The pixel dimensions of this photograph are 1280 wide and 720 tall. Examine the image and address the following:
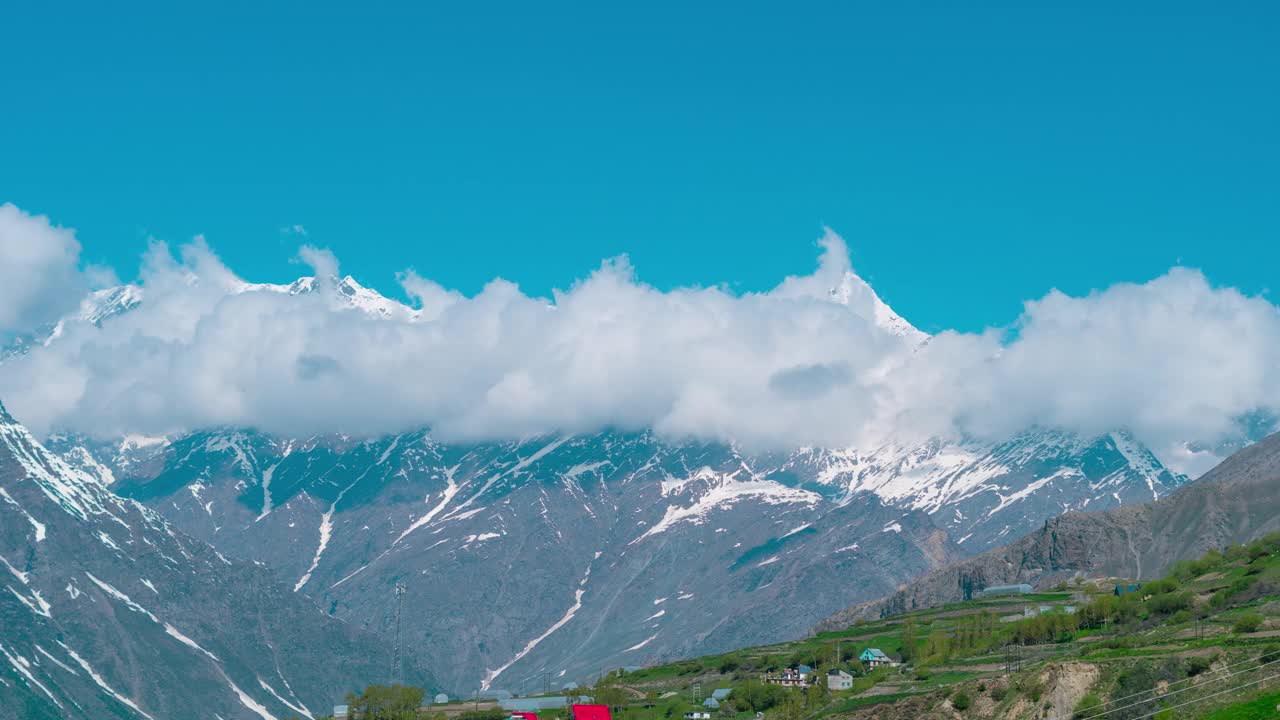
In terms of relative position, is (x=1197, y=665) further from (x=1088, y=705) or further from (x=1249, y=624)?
(x=1249, y=624)

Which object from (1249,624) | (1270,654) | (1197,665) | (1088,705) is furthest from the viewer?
(1249,624)

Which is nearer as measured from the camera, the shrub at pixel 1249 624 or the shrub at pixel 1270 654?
the shrub at pixel 1270 654

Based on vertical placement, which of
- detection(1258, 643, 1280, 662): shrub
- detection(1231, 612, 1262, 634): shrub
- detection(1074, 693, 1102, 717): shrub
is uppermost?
detection(1231, 612, 1262, 634): shrub

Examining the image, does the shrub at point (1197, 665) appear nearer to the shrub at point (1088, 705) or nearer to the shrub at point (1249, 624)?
the shrub at point (1088, 705)

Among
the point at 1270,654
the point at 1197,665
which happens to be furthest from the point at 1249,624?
the point at 1270,654

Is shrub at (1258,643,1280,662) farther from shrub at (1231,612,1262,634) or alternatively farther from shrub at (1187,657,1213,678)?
shrub at (1231,612,1262,634)

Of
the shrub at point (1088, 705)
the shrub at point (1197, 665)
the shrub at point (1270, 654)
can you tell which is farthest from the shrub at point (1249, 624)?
the shrub at point (1088, 705)

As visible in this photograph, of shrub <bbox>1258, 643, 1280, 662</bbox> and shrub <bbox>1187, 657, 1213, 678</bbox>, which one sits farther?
shrub <bbox>1187, 657, 1213, 678</bbox>

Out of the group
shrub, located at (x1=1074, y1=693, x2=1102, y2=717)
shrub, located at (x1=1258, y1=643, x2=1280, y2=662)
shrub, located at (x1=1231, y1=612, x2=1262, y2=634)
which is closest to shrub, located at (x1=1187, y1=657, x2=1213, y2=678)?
shrub, located at (x1=1258, y1=643, x2=1280, y2=662)

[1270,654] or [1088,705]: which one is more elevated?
[1270,654]

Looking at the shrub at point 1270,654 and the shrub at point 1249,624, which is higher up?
the shrub at point 1249,624

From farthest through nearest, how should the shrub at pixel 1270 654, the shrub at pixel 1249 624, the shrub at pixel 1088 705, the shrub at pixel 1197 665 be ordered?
the shrub at pixel 1249 624, the shrub at pixel 1088 705, the shrub at pixel 1197 665, the shrub at pixel 1270 654

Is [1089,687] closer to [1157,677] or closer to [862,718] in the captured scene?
[1157,677]

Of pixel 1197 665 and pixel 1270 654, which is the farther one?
pixel 1197 665
